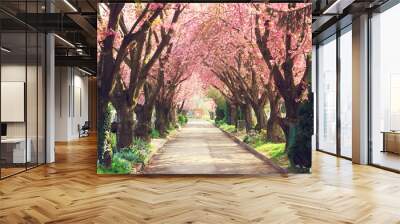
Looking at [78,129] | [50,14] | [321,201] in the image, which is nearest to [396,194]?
[321,201]

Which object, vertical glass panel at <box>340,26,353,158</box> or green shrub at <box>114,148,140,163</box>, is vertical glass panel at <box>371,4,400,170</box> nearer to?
vertical glass panel at <box>340,26,353,158</box>

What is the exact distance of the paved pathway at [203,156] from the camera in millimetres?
6617

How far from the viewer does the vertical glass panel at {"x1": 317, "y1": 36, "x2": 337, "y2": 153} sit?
32.7ft

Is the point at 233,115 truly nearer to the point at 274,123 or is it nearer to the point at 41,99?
the point at 274,123

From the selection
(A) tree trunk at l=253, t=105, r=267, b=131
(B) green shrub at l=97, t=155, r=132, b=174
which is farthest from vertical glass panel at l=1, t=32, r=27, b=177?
(A) tree trunk at l=253, t=105, r=267, b=131

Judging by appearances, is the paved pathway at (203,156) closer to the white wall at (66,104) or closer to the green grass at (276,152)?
the green grass at (276,152)

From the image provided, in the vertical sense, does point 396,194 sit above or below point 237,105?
below

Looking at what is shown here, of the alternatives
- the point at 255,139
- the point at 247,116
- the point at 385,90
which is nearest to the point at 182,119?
the point at 247,116

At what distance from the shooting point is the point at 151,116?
6668 millimetres

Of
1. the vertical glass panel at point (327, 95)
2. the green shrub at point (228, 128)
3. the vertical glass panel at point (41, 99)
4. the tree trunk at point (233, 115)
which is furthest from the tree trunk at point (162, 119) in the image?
the vertical glass panel at point (327, 95)

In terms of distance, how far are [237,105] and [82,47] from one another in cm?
740

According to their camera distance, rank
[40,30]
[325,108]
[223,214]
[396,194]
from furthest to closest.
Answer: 1. [325,108]
2. [40,30]
3. [396,194]
4. [223,214]

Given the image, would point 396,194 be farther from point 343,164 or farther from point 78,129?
point 78,129

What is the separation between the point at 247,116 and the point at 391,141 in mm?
2857
